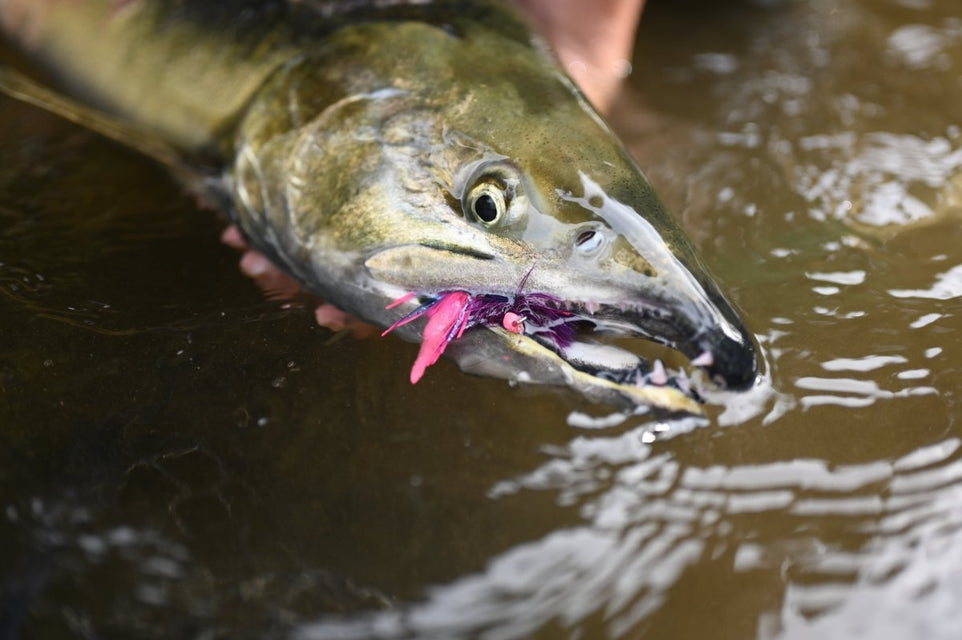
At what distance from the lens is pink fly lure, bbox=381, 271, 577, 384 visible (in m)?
1.63

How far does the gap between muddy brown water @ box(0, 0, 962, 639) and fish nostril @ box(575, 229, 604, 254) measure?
30cm

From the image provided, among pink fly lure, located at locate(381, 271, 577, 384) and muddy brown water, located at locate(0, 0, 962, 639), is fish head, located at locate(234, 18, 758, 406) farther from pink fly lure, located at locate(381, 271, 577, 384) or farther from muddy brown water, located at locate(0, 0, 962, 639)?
muddy brown water, located at locate(0, 0, 962, 639)

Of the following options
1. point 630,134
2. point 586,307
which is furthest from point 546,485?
point 630,134

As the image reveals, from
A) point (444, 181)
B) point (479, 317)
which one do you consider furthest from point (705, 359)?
point (444, 181)

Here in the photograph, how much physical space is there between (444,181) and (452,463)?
54 centimetres

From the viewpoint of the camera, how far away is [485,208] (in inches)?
66.8

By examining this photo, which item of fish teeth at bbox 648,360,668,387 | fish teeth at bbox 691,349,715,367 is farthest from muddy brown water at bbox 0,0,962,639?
fish teeth at bbox 691,349,715,367

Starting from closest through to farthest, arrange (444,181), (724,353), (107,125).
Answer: (724,353) < (444,181) < (107,125)

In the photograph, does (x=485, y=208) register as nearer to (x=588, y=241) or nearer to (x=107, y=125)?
(x=588, y=241)

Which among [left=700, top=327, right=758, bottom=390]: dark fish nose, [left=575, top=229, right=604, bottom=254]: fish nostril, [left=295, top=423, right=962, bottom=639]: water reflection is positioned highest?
[left=575, top=229, right=604, bottom=254]: fish nostril

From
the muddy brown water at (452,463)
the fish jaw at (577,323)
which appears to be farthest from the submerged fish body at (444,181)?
the muddy brown water at (452,463)

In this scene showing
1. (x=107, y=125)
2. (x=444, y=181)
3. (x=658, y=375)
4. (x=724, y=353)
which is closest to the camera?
(x=724, y=353)

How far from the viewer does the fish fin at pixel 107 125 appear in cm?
246

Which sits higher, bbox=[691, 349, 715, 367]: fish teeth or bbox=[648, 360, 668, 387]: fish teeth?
bbox=[691, 349, 715, 367]: fish teeth
